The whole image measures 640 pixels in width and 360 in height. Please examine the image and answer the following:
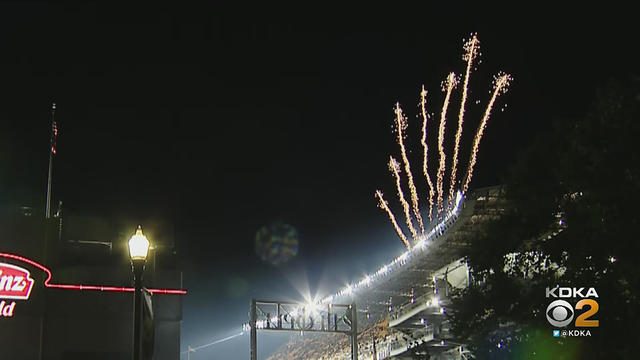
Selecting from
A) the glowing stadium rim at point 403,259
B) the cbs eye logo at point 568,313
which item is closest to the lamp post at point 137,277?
the cbs eye logo at point 568,313

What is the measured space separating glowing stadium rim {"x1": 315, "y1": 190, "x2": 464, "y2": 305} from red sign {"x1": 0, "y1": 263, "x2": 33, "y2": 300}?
2054 centimetres

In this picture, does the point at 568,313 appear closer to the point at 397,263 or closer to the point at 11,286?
the point at 11,286

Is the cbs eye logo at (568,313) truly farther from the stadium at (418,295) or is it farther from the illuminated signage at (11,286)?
the illuminated signage at (11,286)

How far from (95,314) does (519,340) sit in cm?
1894

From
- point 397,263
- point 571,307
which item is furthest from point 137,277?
point 397,263

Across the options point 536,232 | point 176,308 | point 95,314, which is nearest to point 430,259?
point 176,308

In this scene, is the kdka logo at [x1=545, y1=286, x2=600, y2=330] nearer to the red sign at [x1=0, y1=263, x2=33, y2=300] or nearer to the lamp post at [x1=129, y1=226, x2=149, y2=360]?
the lamp post at [x1=129, y1=226, x2=149, y2=360]

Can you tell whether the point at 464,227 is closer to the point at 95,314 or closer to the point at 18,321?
the point at 95,314

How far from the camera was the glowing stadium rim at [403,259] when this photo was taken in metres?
48.9

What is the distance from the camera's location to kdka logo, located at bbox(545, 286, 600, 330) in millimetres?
21531

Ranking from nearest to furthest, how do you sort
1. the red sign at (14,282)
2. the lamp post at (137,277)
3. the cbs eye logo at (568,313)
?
the lamp post at (137,277), the cbs eye logo at (568,313), the red sign at (14,282)

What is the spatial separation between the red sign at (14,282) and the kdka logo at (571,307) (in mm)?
20573

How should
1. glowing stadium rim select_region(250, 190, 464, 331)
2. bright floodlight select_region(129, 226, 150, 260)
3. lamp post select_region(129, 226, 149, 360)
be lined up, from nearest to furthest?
lamp post select_region(129, 226, 149, 360)
bright floodlight select_region(129, 226, 150, 260)
glowing stadium rim select_region(250, 190, 464, 331)

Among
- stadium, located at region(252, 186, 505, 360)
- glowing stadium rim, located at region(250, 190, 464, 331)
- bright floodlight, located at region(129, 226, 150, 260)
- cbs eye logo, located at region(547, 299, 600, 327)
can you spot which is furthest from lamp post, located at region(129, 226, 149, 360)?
glowing stadium rim, located at region(250, 190, 464, 331)
